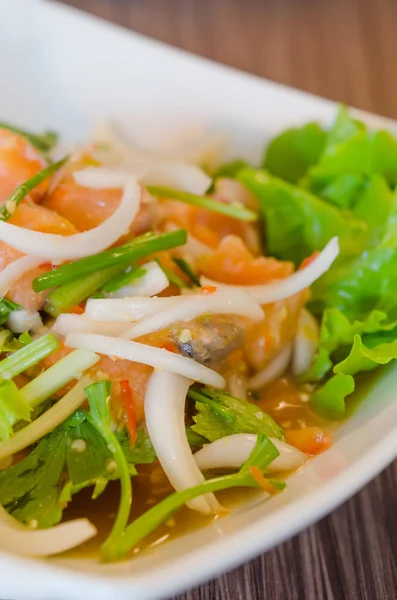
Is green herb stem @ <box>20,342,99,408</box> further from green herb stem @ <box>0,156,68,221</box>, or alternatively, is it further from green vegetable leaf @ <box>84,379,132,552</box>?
green herb stem @ <box>0,156,68,221</box>

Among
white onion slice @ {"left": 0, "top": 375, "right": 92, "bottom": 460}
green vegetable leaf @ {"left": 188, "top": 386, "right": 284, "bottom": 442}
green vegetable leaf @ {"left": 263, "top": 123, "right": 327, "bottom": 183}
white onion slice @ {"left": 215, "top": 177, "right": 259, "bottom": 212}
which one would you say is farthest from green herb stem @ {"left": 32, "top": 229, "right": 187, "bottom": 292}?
green vegetable leaf @ {"left": 263, "top": 123, "right": 327, "bottom": 183}

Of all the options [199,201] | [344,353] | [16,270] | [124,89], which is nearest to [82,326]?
[16,270]


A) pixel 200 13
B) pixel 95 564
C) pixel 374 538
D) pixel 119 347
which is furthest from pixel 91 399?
pixel 200 13

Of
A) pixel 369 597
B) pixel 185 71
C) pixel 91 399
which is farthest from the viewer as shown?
pixel 185 71

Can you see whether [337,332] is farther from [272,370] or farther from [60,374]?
[60,374]

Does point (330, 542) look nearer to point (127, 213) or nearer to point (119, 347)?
point (119, 347)

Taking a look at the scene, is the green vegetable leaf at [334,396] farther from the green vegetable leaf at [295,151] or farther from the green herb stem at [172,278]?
the green vegetable leaf at [295,151]

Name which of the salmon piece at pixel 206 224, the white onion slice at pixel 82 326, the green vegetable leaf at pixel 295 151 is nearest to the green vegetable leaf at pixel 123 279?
the white onion slice at pixel 82 326
